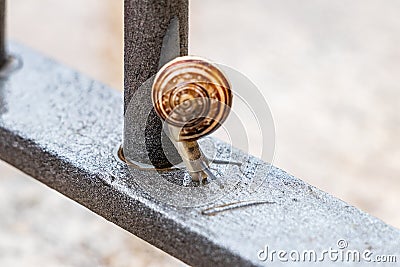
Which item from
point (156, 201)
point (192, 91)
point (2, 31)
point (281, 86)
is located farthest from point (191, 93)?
point (281, 86)

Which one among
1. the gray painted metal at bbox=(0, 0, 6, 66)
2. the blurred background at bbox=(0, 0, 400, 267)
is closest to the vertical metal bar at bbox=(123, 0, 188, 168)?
the gray painted metal at bbox=(0, 0, 6, 66)

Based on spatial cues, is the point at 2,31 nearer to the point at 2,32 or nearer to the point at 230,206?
the point at 2,32

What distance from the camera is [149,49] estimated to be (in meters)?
0.96

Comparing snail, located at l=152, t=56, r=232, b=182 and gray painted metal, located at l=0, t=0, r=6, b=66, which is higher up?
snail, located at l=152, t=56, r=232, b=182

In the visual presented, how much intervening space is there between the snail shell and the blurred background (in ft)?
2.19

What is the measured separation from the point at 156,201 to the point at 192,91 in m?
0.16

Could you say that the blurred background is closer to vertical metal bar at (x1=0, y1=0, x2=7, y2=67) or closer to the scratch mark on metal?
vertical metal bar at (x1=0, y1=0, x2=7, y2=67)

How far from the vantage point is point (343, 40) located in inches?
88.5

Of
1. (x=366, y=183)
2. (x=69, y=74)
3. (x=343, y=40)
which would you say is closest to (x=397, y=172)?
(x=366, y=183)

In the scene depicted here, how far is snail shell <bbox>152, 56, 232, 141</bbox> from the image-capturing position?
0.90 meters

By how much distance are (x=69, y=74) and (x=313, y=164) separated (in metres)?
0.71

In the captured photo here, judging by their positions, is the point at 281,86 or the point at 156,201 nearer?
the point at 156,201

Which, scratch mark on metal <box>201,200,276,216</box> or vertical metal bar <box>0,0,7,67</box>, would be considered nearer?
scratch mark on metal <box>201,200,276,216</box>

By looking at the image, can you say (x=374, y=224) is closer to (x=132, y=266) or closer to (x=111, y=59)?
(x=132, y=266)
